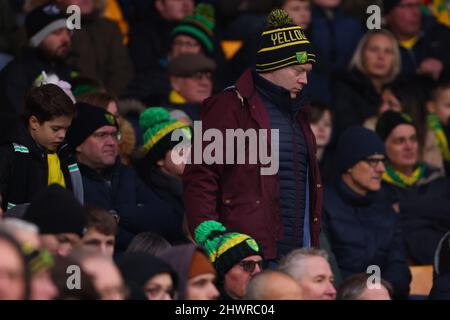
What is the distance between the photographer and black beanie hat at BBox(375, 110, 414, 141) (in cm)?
1288

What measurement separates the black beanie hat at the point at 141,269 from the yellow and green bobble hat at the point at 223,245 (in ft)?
2.43

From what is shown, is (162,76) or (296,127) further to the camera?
(162,76)

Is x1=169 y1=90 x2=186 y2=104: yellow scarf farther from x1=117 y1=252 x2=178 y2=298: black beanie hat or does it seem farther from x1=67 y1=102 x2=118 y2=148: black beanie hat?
x1=117 y1=252 x2=178 y2=298: black beanie hat

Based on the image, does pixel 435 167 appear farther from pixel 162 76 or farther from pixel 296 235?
pixel 296 235

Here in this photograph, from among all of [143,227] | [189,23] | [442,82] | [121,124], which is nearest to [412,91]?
[442,82]

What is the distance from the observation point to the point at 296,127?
929cm

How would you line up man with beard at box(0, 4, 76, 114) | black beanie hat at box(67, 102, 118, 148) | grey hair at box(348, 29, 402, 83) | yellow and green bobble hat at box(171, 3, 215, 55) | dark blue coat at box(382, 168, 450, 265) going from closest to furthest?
black beanie hat at box(67, 102, 118, 148), man with beard at box(0, 4, 76, 114), dark blue coat at box(382, 168, 450, 265), yellow and green bobble hat at box(171, 3, 215, 55), grey hair at box(348, 29, 402, 83)

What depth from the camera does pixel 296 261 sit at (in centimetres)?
889

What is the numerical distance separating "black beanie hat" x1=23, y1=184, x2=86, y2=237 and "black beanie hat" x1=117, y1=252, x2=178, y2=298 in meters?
0.31

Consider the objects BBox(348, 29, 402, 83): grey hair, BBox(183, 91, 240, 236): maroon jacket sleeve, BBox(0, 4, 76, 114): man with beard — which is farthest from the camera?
BBox(348, 29, 402, 83): grey hair

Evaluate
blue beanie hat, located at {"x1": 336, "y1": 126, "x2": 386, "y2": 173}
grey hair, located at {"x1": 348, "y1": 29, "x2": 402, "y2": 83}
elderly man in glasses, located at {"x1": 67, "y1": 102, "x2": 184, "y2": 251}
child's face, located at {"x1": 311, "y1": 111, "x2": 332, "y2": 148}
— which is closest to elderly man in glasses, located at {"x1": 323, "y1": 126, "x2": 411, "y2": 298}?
blue beanie hat, located at {"x1": 336, "y1": 126, "x2": 386, "y2": 173}

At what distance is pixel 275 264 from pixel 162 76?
3.96 metres

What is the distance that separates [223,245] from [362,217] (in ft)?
9.73

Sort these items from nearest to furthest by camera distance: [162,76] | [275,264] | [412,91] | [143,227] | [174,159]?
[275,264], [143,227], [174,159], [162,76], [412,91]
